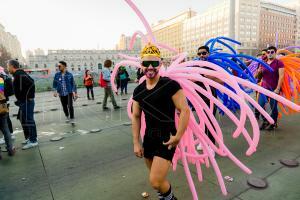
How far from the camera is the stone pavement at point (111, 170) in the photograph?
277 centimetres

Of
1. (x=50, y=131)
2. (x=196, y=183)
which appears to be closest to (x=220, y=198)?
(x=196, y=183)

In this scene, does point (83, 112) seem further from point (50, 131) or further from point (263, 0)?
point (263, 0)

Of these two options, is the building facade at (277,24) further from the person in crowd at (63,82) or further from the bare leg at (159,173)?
the bare leg at (159,173)

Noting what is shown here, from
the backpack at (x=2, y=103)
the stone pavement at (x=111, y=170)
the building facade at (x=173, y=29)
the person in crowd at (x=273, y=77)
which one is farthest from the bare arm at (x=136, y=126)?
the building facade at (x=173, y=29)

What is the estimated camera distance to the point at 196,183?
293cm

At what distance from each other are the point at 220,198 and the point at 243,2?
363 ft

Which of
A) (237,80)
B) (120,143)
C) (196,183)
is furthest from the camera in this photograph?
(120,143)

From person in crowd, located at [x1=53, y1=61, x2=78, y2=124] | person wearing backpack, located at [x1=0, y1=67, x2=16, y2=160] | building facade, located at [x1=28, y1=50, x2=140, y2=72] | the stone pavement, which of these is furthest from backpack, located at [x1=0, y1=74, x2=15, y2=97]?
building facade, located at [x1=28, y1=50, x2=140, y2=72]

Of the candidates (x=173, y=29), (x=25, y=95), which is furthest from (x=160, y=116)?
(x=173, y=29)

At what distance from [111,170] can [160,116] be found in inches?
73.3

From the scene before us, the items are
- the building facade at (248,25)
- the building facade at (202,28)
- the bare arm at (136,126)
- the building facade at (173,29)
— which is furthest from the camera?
the building facade at (173,29)

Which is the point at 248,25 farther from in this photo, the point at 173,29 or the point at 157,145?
the point at 157,145

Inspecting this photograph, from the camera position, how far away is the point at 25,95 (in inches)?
174

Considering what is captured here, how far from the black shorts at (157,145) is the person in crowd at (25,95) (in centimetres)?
335
